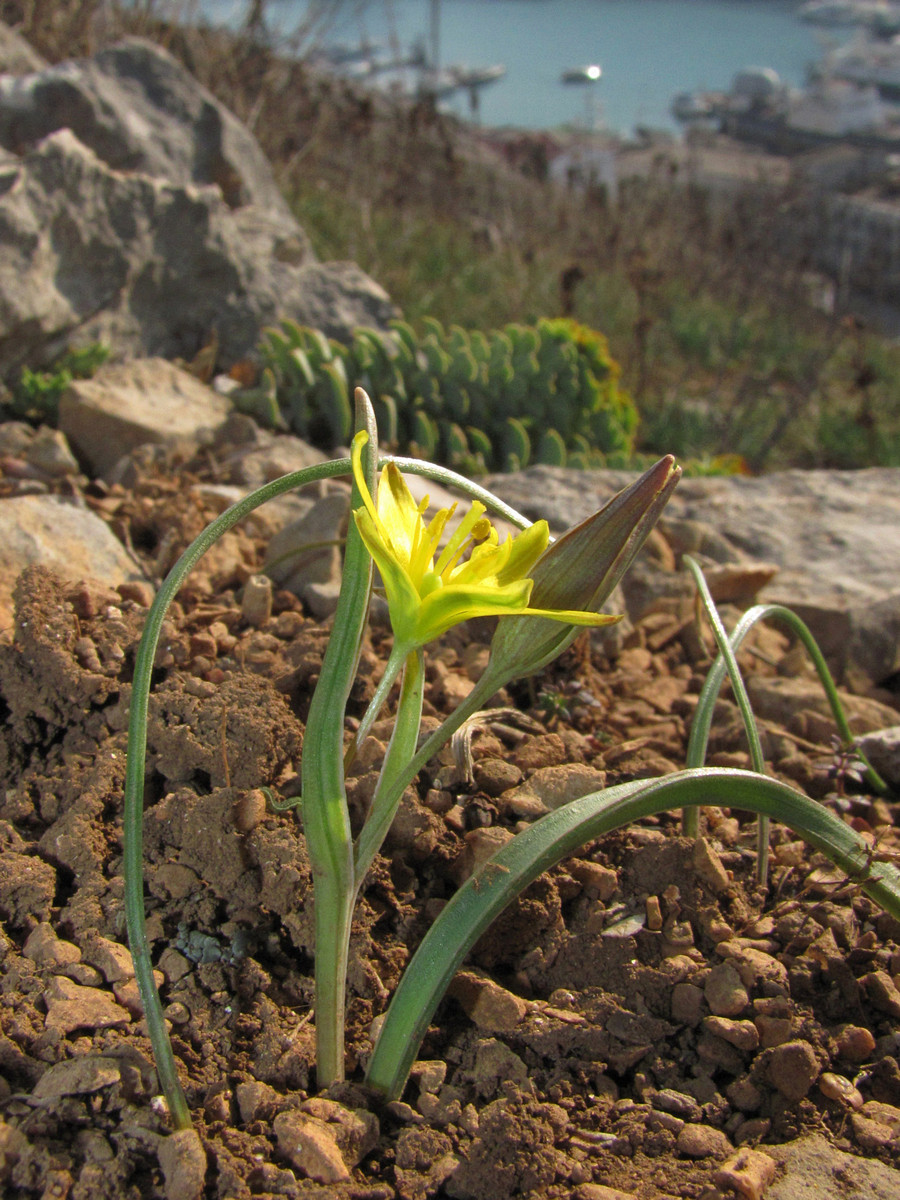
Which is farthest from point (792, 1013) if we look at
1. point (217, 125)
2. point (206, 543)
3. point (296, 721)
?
point (217, 125)

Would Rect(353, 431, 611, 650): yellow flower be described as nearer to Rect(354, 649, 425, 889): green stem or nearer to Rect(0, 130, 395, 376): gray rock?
Rect(354, 649, 425, 889): green stem

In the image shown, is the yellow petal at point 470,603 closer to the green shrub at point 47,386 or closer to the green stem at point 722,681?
the green stem at point 722,681

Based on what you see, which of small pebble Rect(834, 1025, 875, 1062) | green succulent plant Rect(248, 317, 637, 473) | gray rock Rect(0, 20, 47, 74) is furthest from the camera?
gray rock Rect(0, 20, 47, 74)

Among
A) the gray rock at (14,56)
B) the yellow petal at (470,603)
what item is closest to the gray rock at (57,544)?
the yellow petal at (470,603)

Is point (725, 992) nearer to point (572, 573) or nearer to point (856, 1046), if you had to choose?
point (856, 1046)

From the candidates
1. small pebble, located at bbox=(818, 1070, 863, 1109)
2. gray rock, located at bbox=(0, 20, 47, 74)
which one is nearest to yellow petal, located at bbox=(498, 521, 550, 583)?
small pebble, located at bbox=(818, 1070, 863, 1109)

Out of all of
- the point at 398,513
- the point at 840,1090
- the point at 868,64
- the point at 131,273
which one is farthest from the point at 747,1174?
the point at 868,64

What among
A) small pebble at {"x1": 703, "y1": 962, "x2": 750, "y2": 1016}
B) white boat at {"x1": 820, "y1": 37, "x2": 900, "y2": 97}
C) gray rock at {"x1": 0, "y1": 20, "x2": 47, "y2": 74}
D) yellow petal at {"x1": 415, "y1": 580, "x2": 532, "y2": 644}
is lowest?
small pebble at {"x1": 703, "y1": 962, "x2": 750, "y2": 1016}
